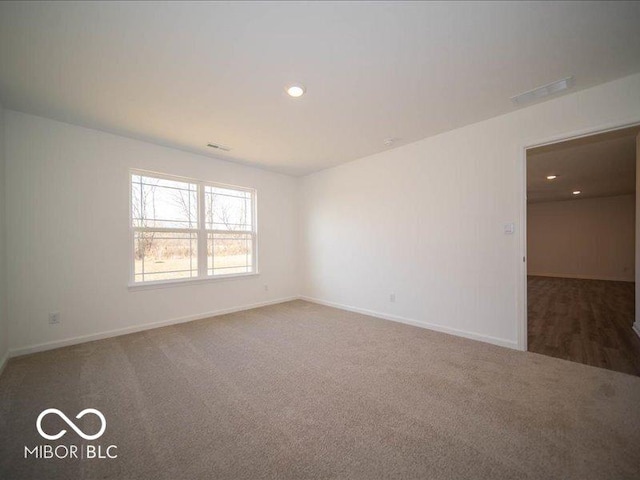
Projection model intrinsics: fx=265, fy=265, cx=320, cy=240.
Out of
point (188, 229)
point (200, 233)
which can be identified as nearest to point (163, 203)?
point (188, 229)

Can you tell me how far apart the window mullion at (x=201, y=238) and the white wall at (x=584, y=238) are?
10.1 meters

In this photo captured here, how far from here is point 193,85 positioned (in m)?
2.39

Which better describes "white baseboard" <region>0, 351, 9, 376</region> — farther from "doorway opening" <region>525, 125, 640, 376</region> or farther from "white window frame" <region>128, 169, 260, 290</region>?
"doorway opening" <region>525, 125, 640, 376</region>

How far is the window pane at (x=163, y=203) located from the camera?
371cm

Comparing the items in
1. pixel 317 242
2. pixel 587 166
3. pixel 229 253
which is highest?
pixel 587 166

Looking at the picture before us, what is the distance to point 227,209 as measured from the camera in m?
4.68

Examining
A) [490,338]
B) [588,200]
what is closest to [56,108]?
[490,338]

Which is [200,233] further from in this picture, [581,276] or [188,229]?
[581,276]

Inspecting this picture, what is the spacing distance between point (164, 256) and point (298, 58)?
10.8ft

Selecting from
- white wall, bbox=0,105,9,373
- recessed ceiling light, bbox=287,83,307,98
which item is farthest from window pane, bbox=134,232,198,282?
recessed ceiling light, bbox=287,83,307,98

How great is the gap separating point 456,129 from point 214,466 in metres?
4.01

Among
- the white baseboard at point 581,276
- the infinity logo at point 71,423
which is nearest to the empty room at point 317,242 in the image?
the infinity logo at point 71,423

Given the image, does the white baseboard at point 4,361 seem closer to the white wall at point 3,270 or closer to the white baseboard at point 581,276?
the white wall at point 3,270

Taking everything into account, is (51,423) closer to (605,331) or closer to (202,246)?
(202,246)
